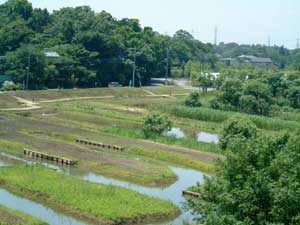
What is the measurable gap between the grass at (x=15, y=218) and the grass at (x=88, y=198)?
7.83 ft

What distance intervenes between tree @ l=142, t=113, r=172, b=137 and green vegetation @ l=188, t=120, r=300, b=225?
94.9 feet

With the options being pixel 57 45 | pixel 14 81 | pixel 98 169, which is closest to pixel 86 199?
pixel 98 169

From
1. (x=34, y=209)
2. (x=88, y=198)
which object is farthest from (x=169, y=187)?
(x=34, y=209)

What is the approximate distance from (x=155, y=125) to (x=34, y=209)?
21.1 meters

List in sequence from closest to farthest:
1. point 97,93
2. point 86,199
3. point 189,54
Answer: point 86,199 → point 97,93 → point 189,54

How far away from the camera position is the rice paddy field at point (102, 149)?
89.4 ft

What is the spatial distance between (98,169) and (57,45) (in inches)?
2239

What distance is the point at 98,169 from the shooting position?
35.7 metres

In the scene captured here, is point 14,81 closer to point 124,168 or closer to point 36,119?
point 36,119

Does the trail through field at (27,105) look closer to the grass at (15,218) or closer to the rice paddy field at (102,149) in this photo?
the rice paddy field at (102,149)

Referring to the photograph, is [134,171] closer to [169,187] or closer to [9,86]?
[169,187]

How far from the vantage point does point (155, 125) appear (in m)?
46.5

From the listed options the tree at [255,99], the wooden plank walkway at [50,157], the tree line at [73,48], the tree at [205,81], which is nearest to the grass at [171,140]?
the wooden plank walkway at [50,157]

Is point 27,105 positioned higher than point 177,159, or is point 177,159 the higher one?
point 27,105
